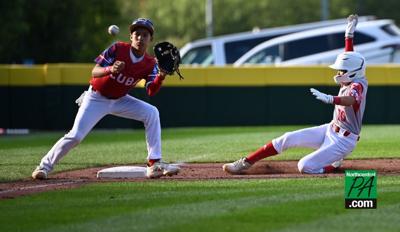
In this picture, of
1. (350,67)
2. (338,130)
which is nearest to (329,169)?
(338,130)

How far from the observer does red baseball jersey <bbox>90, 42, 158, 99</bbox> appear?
11.1 meters

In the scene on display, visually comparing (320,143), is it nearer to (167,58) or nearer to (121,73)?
(167,58)

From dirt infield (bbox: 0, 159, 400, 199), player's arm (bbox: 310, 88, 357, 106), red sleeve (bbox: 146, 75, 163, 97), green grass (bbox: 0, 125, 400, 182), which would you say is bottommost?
green grass (bbox: 0, 125, 400, 182)

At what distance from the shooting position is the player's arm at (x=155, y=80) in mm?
11195

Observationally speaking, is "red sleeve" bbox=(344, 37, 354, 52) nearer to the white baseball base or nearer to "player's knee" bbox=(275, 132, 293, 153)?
"player's knee" bbox=(275, 132, 293, 153)

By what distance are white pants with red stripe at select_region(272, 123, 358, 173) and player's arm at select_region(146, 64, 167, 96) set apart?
1.48 m

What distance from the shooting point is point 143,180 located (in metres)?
11.0

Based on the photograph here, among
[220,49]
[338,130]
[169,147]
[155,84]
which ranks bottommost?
[169,147]

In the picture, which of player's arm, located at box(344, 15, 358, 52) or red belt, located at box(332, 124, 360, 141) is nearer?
red belt, located at box(332, 124, 360, 141)

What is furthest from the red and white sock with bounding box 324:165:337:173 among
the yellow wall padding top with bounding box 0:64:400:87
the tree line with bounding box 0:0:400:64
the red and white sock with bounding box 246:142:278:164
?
the tree line with bounding box 0:0:400:64

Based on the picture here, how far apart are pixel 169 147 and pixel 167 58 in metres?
4.64

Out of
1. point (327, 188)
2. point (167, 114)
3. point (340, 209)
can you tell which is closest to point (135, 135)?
point (167, 114)

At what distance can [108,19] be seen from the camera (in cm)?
4134

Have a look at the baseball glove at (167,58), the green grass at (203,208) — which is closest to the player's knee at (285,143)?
the green grass at (203,208)
